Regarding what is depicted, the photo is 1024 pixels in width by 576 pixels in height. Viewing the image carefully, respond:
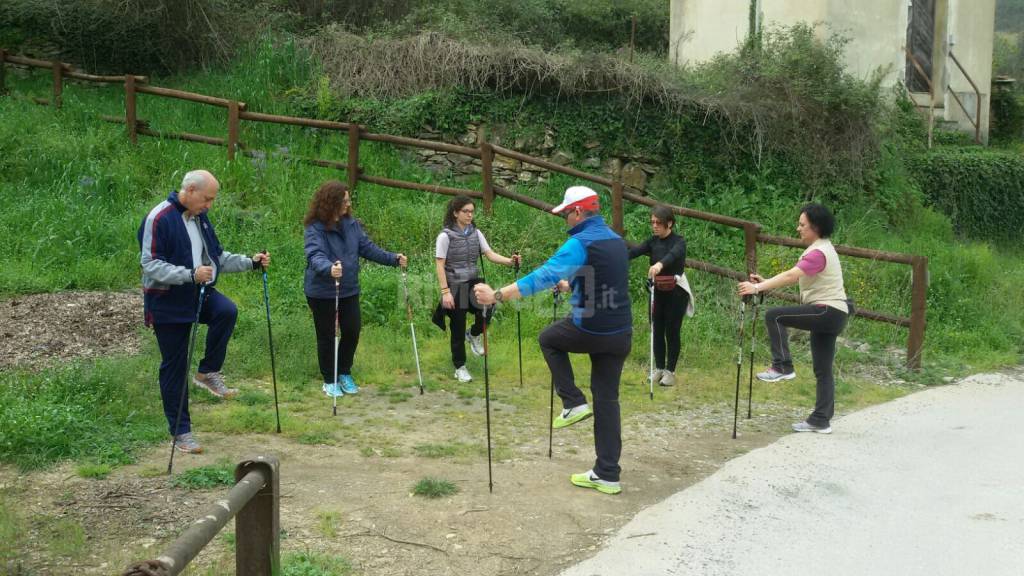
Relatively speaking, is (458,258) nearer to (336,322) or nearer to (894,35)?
(336,322)

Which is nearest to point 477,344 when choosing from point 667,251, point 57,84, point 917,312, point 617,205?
point 667,251

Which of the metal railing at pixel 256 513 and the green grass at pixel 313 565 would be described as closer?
the metal railing at pixel 256 513

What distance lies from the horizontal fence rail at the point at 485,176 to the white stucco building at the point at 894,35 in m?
5.61

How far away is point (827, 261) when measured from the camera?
7340 mm

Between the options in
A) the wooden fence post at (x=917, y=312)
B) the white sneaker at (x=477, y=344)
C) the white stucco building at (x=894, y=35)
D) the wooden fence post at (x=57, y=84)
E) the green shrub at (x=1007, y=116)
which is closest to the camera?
the white sneaker at (x=477, y=344)

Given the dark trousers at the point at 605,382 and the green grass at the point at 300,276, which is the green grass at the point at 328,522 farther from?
the dark trousers at the point at 605,382

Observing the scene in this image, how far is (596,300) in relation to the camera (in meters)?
5.82

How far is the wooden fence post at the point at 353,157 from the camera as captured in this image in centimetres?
1288

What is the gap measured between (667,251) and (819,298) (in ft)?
5.13

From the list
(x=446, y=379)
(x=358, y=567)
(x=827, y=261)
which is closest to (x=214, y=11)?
(x=446, y=379)

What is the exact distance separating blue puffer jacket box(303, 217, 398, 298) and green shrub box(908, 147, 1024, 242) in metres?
13.5

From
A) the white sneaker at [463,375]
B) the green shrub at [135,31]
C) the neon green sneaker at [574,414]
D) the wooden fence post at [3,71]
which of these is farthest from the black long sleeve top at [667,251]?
the wooden fence post at [3,71]

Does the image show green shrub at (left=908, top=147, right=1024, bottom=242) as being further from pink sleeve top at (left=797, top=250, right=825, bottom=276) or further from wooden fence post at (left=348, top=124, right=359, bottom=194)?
pink sleeve top at (left=797, top=250, right=825, bottom=276)

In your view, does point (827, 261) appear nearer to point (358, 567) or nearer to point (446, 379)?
point (446, 379)
